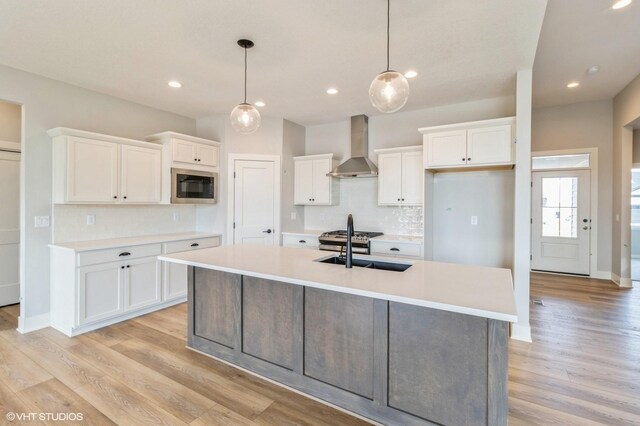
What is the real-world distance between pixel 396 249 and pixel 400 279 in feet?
7.21

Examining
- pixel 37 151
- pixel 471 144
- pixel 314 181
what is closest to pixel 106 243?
pixel 37 151

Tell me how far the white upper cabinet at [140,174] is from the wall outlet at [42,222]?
738 millimetres

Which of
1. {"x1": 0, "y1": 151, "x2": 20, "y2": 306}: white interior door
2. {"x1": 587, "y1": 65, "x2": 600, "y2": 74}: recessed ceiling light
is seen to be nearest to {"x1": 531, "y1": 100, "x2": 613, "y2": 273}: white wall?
{"x1": 587, "y1": 65, "x2": 600, "y2": 74}: recessed ceiling light

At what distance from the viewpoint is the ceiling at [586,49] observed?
278 centimetres

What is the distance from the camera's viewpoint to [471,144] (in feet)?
11.8

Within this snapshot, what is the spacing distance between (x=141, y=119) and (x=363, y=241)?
11.4 ft

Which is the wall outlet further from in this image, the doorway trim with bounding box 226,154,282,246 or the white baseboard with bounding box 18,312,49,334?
the doorway trim with bounding box 226,154,282,246

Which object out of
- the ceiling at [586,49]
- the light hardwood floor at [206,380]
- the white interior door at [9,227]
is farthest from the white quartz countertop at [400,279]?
the white interior door at [9,227]

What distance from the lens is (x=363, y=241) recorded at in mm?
4164

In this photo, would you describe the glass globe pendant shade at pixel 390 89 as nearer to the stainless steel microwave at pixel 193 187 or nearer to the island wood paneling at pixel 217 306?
the island wood paneling at pixel 217 306

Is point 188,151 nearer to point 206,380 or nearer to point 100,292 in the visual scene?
point 100,292

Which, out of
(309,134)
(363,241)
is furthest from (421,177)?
(309,134)

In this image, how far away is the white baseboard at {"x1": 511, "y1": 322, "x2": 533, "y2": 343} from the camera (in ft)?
10.0

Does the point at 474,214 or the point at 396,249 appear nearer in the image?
the point at 396,249
